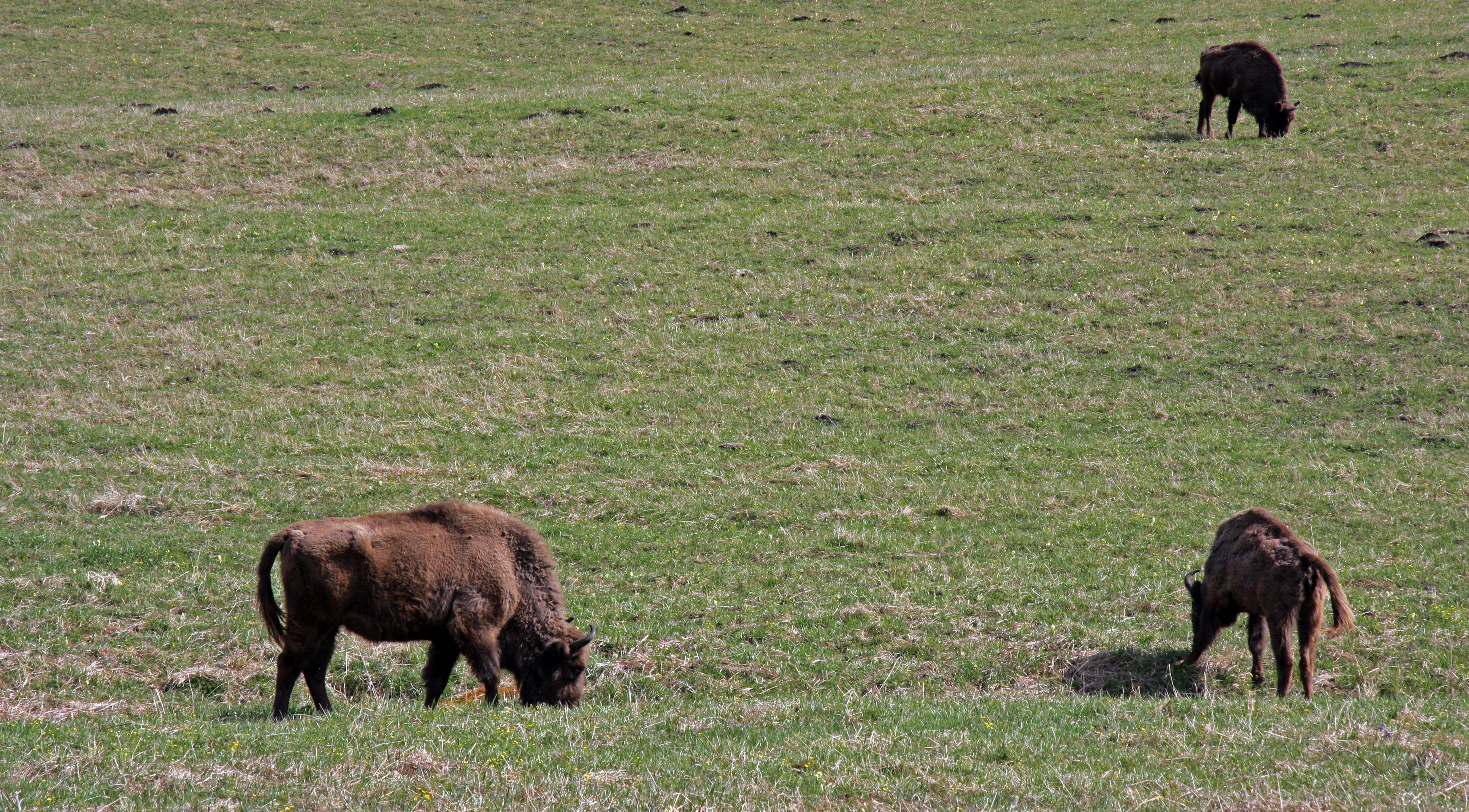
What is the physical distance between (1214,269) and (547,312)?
45.6 feet

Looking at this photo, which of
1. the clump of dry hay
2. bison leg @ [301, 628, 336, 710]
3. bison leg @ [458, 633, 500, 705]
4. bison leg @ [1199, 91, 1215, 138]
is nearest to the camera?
bison leg @ [301, 628, 336, 710]

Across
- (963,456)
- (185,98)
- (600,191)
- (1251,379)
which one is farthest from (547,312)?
(185,98)

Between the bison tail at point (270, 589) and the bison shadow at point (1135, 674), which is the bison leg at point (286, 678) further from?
the bison shadow at point (1135, 674)

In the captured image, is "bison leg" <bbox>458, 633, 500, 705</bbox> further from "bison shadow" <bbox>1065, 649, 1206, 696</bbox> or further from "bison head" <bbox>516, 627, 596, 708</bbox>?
"bison shadow" <bbox>1065, 649, 1206, 696</bbox>

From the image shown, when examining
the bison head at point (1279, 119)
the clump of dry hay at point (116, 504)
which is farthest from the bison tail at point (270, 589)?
the bison head at point (1279, 119)

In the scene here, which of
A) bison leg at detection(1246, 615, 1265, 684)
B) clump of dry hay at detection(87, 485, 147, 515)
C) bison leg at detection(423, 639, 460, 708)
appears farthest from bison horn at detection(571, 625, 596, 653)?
clump of dry hay at detection(87, 485, 147, 515)

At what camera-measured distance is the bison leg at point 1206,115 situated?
99.8 ft

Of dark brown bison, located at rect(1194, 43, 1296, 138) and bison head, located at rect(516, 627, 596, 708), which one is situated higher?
dark brown bison, located at rect(1194, 43, 1296, 138)

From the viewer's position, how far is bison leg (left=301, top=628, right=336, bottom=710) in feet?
29.5

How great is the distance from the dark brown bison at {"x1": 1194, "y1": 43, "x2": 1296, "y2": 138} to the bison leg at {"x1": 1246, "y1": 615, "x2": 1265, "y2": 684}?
23914 mm

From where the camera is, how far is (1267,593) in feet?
31.6

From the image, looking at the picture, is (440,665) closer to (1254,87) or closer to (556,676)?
(556,676)

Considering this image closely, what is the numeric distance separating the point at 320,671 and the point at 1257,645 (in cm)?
845

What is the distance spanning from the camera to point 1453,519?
13.4m
